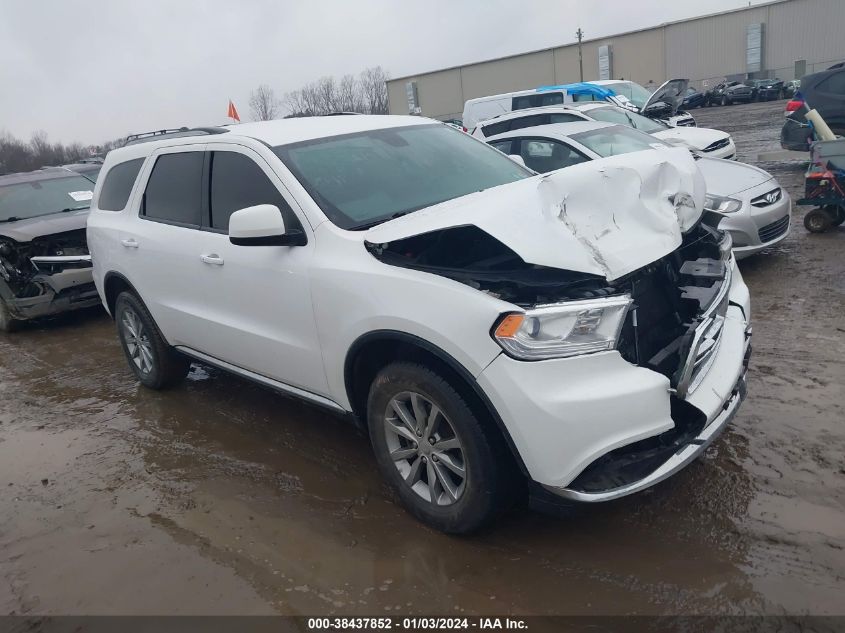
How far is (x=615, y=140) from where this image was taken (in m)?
7.93

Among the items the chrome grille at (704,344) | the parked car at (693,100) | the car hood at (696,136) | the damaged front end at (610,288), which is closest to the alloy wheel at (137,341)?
the damaged front end at (610,288)

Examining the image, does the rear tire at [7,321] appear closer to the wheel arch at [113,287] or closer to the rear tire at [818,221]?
the wheel arch at [113,287]

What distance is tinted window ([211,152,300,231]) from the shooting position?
3662mm

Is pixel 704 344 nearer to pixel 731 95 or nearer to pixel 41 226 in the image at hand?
pixel 41 226

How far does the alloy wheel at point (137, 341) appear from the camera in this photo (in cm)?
521

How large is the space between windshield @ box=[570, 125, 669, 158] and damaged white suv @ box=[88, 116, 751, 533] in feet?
12.1

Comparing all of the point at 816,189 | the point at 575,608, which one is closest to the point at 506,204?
the point at 575,608

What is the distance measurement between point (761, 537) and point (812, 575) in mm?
265

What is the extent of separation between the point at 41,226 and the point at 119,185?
3.03 meters

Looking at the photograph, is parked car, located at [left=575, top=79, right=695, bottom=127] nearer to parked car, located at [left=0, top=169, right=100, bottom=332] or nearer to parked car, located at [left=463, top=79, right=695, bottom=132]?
parked car, located at [left=463, top=79, right=695, bottom=132]

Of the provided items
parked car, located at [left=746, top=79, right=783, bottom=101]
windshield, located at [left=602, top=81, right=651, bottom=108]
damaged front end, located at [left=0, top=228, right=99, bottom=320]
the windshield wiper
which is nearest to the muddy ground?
the windshield wiper

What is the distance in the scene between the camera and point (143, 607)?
9.48 ft

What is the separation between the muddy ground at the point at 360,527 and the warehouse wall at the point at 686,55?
175 ft

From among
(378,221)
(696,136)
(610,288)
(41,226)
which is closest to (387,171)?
(378,221)
